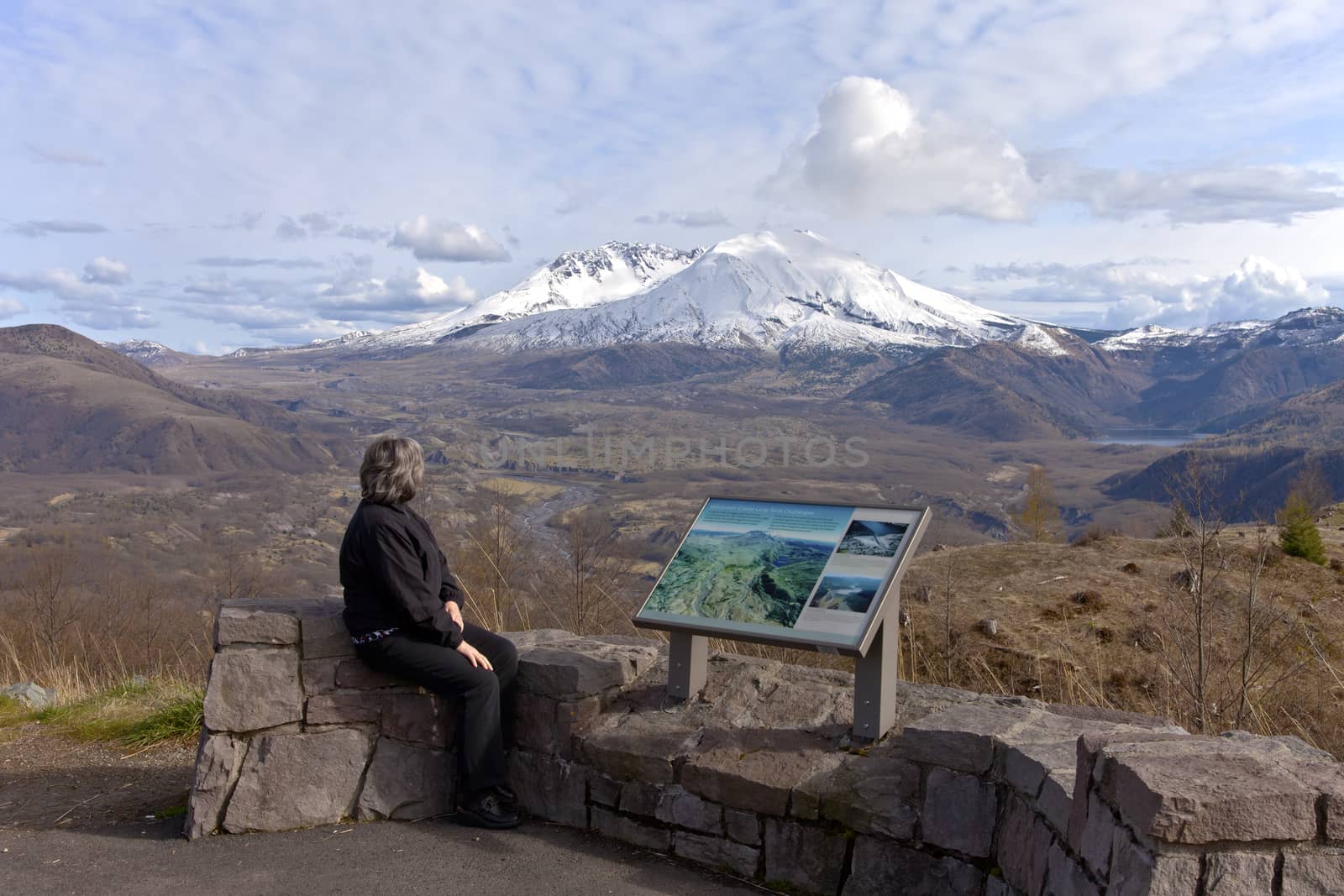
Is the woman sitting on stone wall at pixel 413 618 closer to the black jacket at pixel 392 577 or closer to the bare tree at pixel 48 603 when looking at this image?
the black jacket at pixel 392 577

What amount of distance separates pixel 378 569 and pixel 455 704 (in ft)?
3.33

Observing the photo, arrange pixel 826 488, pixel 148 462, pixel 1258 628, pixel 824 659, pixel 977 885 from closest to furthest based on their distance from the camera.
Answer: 1. pixel 977 885
2. pixel 1258 628
3. pixel 824 659
4. pixel 826 488
5. pixel 148 462

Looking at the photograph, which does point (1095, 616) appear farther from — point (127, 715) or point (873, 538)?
point (127, 715)

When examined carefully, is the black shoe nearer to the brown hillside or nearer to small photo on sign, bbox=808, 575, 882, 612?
small photo on sign, bbox=808, 575, 882, 612

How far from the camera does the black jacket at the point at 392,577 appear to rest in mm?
4828

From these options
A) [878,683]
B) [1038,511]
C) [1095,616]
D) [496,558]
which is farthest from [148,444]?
[878,683]

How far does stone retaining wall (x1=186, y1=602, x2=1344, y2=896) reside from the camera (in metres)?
2.89

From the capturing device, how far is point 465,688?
5035mm

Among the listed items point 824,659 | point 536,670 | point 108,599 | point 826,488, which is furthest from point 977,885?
point 826,488

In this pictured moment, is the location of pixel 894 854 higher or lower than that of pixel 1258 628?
lower

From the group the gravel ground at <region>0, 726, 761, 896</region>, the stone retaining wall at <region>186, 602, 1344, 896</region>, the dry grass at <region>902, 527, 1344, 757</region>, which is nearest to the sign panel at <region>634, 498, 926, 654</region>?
the stone retaining wall at <region>186, 602, 1344, 896</region>

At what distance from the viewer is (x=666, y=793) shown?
4.83 meters

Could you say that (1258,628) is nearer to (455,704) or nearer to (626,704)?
(626,704)

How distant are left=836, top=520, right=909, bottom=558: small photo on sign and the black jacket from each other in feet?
6.64
